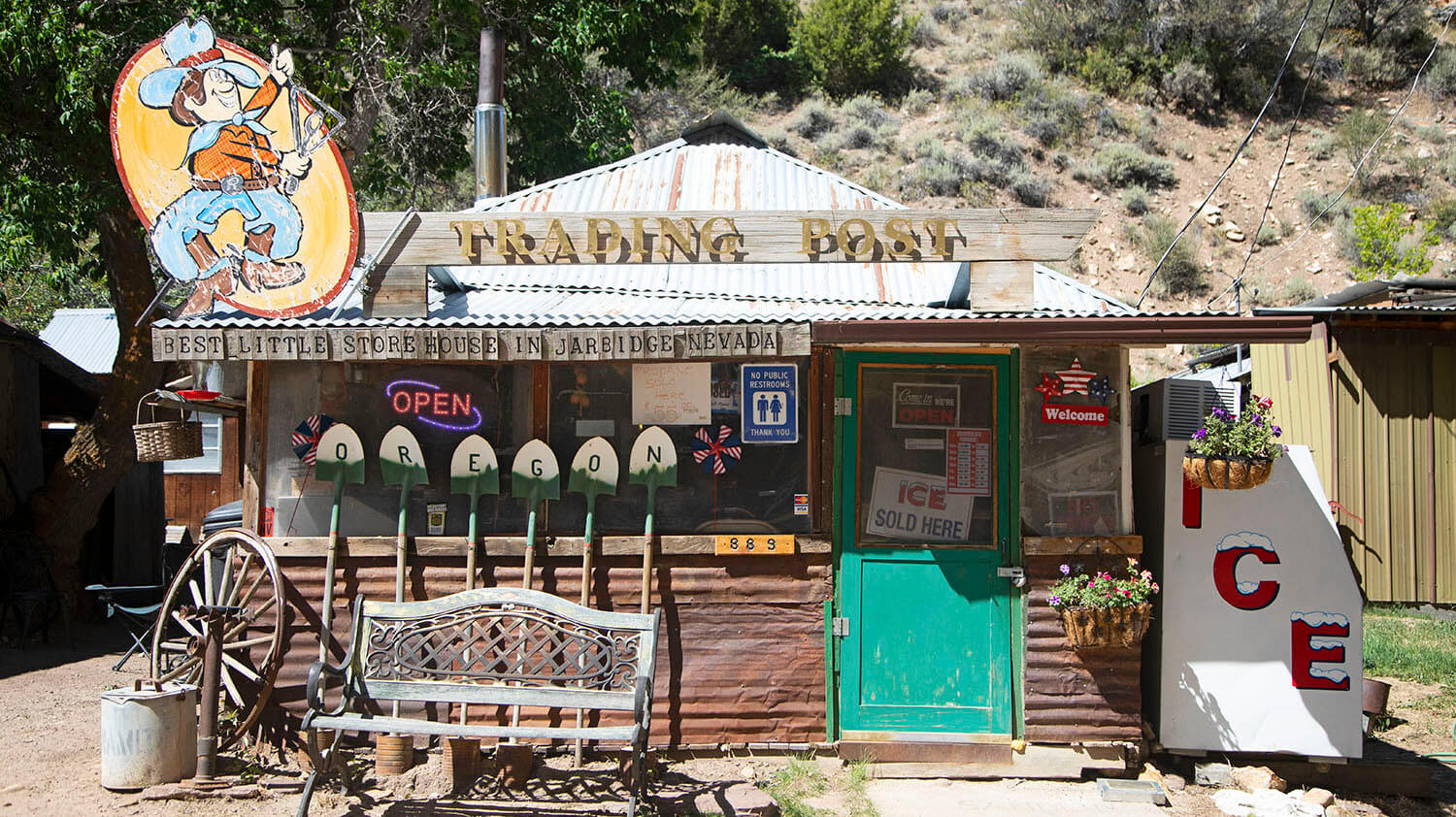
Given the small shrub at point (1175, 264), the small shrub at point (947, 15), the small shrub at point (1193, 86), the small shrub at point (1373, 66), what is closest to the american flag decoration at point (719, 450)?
the small shrub at point (1175, 264)

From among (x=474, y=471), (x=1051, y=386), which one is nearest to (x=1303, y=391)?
(x=1051, y=386)

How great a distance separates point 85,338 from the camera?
19.0 metres

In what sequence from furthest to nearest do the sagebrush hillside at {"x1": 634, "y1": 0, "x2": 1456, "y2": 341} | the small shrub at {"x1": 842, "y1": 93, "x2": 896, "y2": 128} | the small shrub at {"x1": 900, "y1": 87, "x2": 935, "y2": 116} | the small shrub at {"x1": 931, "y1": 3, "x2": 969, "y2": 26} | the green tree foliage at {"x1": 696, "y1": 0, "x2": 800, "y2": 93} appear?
the small shrub at {"x1": 931, "y1": 3, "x2": 969, "y2": 26} < the green tree foliage at {"x1": 696, "y1": 0, "x2": 800, "y2": 93} < the small shrub at {"x1": 900, "y1": 87, "x2": 935, "y2": 116} < the small shrub at {"x1": 842, "y1": 93, "x2": 896, "y2": 128} < the sagebrush hillside at {"x1": 634, "y1": 0, "x2": 1456, "y2": 341}

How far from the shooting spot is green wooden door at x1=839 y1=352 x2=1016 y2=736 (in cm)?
625

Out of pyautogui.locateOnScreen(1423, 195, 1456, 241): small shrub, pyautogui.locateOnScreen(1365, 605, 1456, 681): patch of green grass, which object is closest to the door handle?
pyautogui.locateOnScreen(1365, 605, 1456, 681): patch of green grass

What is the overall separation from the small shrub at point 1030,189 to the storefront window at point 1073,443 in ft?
73.2

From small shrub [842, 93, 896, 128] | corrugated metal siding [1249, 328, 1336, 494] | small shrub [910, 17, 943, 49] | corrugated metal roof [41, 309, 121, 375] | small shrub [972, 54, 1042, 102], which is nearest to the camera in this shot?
corrugated metal siding [1249, 328, 1336, 494]

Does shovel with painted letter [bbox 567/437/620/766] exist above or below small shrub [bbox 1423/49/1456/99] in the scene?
below

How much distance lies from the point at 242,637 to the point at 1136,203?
2590 centimetres

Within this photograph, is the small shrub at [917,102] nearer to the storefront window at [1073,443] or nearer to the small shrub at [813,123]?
the small shrub at [813,123]

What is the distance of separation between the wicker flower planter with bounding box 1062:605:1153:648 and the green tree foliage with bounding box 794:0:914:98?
102 ft

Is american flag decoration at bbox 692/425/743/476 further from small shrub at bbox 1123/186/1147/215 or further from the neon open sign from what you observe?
small shrub at bbox 1123/186/1147/215

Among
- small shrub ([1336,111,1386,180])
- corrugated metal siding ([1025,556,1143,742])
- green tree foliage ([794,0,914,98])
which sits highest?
green tree foliage ([794,0,914,98])

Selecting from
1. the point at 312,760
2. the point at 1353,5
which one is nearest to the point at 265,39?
the point at 312,760
